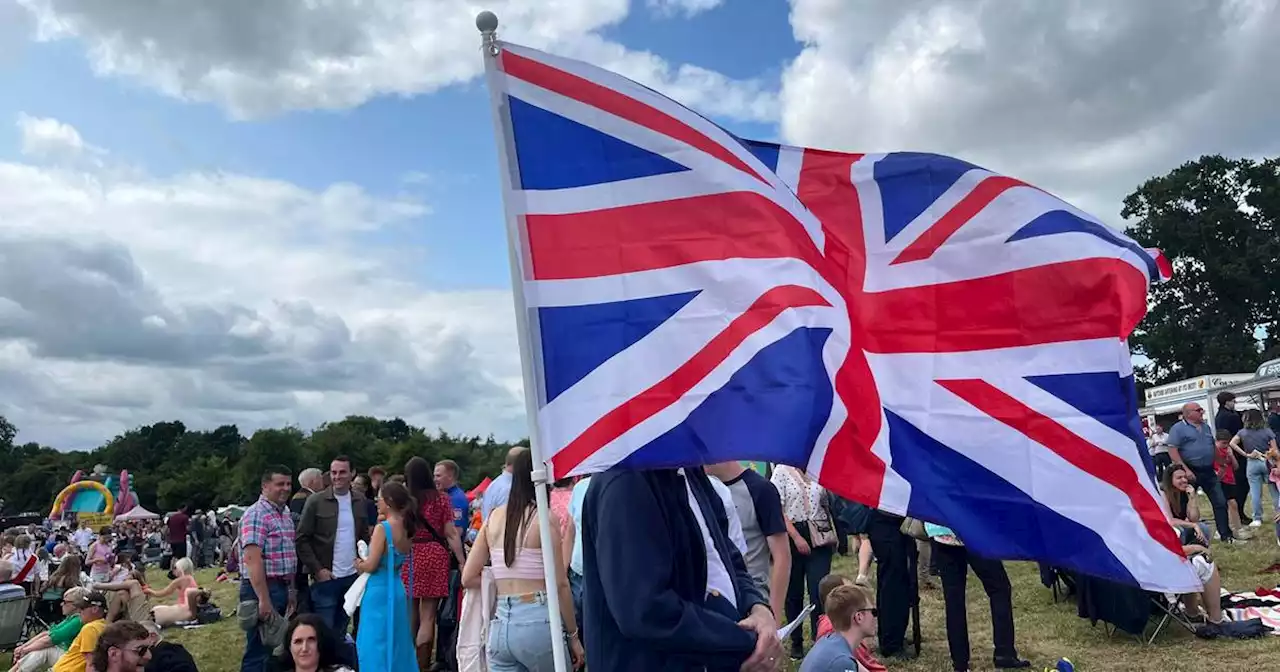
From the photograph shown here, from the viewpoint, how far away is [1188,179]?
176ft

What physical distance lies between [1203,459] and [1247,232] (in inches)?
1922

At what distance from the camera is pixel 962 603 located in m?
7.00

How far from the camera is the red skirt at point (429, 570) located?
739 centimetres

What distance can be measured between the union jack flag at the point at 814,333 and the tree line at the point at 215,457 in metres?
47.2

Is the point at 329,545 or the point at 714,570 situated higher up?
the point at 714,570

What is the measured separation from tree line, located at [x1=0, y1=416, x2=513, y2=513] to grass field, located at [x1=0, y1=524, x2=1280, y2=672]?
39629 mm

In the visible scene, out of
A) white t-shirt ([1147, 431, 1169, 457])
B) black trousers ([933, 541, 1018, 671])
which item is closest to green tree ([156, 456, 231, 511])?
white t-shirt ([1147, 431, 1169, 457])

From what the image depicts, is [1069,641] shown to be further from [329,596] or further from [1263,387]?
[1263,387]

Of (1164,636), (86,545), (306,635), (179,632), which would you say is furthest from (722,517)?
(86,545)

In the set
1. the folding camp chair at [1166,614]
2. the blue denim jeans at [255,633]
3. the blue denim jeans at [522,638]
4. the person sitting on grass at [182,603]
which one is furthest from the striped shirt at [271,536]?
the folding camp chair at [1166,614]

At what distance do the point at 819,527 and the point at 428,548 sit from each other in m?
3.13

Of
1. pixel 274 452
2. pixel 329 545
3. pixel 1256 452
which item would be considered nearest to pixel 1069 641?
pixel 329 545

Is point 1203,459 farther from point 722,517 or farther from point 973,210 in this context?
point 722,517

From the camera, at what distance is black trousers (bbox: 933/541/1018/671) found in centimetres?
690
